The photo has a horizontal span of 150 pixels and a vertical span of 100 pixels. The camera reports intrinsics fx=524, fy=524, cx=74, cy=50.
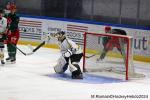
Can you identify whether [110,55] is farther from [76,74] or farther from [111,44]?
[76,74]

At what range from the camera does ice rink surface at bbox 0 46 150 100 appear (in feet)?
30.0

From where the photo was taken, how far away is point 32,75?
11117mm

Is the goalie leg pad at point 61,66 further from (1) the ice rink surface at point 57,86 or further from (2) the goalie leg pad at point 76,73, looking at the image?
(2) the goalie leg pad at point 76,73

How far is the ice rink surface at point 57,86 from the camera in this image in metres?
9.13

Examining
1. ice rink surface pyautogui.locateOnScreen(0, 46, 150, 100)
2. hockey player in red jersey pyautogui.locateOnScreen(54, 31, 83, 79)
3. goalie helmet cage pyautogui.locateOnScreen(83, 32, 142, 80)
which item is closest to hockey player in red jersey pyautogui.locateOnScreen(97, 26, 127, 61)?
goalie helmet cage pyautogui.locateOnScreen(83, 32, 142, 80)

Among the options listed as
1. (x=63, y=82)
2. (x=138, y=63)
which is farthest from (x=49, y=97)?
(x=138, y=63)

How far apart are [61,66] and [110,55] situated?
108 cm

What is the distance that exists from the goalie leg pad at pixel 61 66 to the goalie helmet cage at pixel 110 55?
1.83ft

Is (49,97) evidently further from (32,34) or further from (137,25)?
(32,34)

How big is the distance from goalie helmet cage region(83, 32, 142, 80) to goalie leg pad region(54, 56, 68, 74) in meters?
0.56

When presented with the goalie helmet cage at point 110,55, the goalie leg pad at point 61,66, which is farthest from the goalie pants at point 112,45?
the goalie leg pad at point 61,66

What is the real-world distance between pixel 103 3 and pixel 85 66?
13.7 feet

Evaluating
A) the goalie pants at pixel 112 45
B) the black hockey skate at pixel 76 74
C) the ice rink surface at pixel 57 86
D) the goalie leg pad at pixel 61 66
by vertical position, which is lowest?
the ice rink surface at pixel 57 86

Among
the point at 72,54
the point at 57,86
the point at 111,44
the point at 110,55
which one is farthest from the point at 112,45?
the point at 57,86
